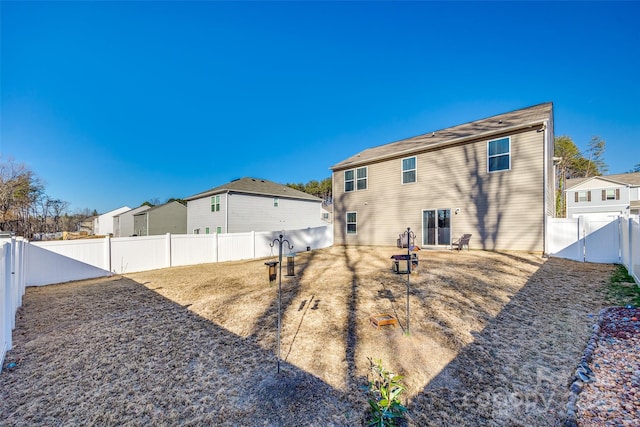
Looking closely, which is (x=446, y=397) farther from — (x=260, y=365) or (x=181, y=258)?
(x=181, y=258)

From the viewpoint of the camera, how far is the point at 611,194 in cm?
2522

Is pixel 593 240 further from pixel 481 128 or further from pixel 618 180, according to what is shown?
pixel 618 180

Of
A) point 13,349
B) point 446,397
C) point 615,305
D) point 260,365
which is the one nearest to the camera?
point 446,397

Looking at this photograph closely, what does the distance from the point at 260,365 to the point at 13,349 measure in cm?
341

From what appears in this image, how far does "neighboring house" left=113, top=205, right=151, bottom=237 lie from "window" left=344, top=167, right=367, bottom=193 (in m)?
24.8

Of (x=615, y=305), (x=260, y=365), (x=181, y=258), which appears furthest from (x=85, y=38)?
(x=615, y=305)

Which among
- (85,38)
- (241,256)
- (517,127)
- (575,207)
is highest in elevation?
(85,38)

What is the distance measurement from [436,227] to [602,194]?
85.7 ft

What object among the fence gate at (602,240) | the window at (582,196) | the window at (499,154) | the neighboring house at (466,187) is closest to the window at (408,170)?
the neighboring house at (466,187)

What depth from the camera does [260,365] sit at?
3.12 m

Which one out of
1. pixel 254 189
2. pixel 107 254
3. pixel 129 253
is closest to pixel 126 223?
pixel 254 189

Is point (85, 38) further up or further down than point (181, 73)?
further down

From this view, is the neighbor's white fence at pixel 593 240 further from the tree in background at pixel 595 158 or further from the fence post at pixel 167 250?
the tree in background at pixel 595 158

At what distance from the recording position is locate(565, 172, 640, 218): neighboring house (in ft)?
80.8
